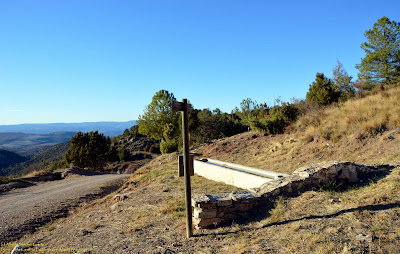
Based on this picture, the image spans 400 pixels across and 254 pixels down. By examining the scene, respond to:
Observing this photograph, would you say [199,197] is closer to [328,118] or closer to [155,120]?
[328,118]

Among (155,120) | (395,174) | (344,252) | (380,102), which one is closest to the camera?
(344,252)

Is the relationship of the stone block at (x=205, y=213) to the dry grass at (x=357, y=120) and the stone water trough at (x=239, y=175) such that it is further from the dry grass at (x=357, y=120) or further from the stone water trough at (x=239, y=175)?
the dry grass at (x=357, y=120)

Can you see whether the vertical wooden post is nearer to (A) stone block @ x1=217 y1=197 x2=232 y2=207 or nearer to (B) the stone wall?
(B) the stone wall

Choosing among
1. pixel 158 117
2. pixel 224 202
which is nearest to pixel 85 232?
pixel 224 202

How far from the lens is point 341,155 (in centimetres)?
1005

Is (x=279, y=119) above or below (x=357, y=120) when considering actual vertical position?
above

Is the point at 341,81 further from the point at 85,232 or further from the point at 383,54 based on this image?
the point at 85,232

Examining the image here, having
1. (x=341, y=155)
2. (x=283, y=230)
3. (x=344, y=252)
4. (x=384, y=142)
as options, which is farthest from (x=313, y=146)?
(x=344, y=252)

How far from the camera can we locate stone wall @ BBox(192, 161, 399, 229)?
5180 mm

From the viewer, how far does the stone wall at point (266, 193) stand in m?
5.18

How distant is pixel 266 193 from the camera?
578 centimetres

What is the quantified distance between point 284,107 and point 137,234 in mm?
14413

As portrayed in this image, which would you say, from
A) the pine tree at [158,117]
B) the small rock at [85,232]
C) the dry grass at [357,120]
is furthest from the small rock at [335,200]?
the pine tree at [158,117]

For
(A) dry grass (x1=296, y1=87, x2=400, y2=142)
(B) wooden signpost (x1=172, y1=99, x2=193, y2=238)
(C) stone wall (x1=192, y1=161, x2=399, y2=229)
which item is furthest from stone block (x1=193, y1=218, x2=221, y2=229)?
(A) dry grass (x1=296, y1=87, x2=400, y2=142)
